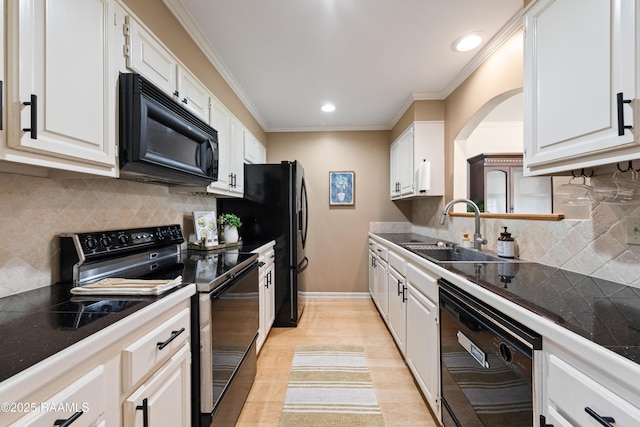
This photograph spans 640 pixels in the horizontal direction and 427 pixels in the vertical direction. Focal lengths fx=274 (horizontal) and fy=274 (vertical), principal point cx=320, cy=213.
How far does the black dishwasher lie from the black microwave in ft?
5.07

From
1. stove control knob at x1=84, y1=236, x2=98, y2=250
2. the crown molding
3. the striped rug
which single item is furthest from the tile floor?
the crown molding

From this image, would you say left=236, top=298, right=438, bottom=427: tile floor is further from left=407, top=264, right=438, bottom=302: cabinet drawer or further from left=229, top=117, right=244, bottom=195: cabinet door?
left=229, top=117, right=244, bottom=195: cabinet door

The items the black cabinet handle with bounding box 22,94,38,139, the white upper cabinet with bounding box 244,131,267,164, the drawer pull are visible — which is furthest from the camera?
the white upper cabinet with bounding box 244,131,267,164

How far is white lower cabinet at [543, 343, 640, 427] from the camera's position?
583 millimetres

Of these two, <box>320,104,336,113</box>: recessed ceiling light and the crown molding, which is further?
<box>320,104,336,113</box>: recessed ceiling light

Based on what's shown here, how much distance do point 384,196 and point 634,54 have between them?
10.4 feet

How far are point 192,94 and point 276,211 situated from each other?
1338 millimetres

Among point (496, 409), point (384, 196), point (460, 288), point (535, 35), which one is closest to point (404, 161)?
point (384, 196)

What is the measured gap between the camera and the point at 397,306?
7.63 ft

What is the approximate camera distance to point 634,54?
2.70 ft

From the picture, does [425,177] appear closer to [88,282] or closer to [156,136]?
[156,136]

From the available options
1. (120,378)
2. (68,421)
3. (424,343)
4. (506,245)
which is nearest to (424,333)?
(424,343)

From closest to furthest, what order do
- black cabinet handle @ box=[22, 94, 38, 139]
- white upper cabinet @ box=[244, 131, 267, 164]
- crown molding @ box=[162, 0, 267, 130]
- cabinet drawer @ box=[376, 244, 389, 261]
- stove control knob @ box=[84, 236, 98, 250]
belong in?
black cabinet handle @ box=[22, 94, 38, 139] < stove control knob @ box=[84, 236, 98, 250] < crown molding @ box=[162, 0, 267, 130] < cabinet drawer @ box=[376, 244, 389, 261] < white upper cabinet @ box=[244, 131, 267, 164]

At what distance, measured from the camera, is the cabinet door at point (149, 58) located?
123 centimetres
